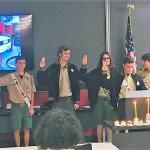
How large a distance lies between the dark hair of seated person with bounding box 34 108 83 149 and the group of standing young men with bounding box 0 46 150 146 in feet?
11.0

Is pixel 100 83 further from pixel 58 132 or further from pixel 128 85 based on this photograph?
pixel 58 132

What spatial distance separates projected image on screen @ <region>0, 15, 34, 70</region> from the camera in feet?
23.2

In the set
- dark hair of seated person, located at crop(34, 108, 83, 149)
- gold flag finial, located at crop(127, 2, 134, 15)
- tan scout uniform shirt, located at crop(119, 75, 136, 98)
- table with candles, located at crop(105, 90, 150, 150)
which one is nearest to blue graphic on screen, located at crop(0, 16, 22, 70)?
gold flag finial, located at crop(127, 2, 134, 15)

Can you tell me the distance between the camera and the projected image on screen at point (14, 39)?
7.07m

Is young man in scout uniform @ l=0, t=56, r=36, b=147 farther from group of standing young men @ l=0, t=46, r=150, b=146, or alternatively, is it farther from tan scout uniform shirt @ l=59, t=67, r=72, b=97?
tan scout uniform shirt @ l=59, t=67, r=72, b=97

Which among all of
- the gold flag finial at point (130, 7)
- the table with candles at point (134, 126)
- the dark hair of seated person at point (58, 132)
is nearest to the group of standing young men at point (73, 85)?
the table with candles at point (134, 126)

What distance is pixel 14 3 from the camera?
716 centimetres

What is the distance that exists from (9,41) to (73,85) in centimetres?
202

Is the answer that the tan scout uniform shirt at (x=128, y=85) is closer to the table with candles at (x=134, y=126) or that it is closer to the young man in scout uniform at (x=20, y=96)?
the table with candles at (x=134, y=126)

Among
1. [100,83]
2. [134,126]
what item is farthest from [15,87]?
[134,126]

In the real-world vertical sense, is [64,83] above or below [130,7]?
below

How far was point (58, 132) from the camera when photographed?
76.4 inches

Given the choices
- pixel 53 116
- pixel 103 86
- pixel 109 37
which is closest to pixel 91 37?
pixel 109 37

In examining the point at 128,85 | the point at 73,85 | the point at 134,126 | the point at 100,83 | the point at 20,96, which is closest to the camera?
the point at 134,126
